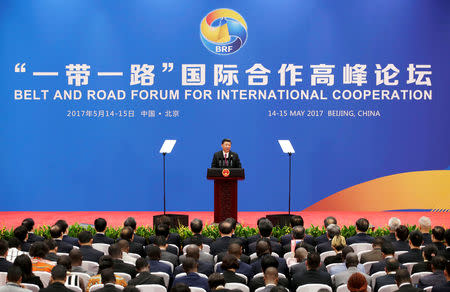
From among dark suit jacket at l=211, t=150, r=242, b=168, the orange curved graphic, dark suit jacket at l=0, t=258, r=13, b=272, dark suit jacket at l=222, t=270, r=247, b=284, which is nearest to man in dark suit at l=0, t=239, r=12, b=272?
dark suit jacket at l=0, t=258, r=13, b=272

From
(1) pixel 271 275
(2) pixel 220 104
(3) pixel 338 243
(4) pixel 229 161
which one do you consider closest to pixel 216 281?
(1) pixel 271 275

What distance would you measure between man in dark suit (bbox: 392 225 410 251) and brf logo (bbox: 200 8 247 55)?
5290 millimetres

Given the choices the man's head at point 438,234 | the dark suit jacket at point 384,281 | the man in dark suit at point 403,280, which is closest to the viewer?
the man in dark suit at point 403,280

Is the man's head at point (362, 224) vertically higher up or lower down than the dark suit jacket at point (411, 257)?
higher up

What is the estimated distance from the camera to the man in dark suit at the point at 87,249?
16.8ft

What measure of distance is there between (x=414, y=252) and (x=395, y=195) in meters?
5.04

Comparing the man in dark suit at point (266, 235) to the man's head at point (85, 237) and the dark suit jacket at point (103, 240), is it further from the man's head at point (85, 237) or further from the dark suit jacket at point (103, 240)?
the man's head at point (85, 237)

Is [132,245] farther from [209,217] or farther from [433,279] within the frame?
[209,217]

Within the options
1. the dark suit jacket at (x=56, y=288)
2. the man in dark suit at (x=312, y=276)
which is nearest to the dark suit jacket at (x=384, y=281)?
the man in dark suit at (x=312, y=276)

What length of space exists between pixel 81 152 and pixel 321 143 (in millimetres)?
4268

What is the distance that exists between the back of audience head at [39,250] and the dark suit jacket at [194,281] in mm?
1257

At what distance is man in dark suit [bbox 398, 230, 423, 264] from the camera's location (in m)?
4.97

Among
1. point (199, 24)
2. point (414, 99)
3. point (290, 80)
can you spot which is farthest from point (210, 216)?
point (414, 99)

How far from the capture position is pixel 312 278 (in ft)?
14.1
